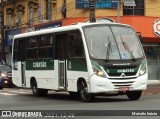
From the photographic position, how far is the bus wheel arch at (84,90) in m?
18.6

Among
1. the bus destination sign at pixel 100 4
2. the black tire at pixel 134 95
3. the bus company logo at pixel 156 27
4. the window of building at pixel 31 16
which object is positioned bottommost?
the black tire at pixel 134 95

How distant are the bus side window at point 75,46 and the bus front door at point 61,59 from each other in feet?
1.69

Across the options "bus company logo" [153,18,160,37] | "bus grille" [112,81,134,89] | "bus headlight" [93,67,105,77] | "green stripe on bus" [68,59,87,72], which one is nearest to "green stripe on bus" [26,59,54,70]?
"green stripe on bus" [68,59,87,72]

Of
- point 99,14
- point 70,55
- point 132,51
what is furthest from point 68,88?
point 99,14

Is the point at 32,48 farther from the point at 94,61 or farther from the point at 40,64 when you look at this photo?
the point at 94,61

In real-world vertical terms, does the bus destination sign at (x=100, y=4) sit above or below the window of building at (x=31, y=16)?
above

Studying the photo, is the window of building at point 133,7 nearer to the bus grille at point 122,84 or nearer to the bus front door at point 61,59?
the bus front door at point 61,59

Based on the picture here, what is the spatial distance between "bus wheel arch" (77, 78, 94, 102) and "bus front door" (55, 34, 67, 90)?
1.09m

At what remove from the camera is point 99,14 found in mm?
35938

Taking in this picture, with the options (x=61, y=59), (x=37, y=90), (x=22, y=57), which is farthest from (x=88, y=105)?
(x=22, y=57)

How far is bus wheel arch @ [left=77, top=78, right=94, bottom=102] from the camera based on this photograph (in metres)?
18.6

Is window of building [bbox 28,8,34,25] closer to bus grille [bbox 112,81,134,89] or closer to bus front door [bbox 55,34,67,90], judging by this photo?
bus front door [bbox 55,34,67,90]

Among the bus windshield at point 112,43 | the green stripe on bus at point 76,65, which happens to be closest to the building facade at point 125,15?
the bus windshield at point 112,43

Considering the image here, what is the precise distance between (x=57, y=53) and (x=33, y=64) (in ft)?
8.70
